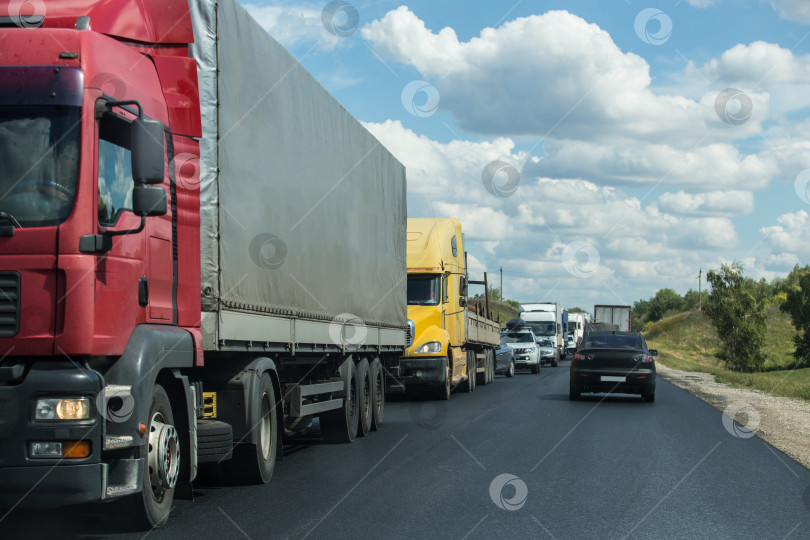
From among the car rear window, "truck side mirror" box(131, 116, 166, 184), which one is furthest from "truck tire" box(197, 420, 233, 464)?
the car rear window

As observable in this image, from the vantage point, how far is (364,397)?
14.0 metres

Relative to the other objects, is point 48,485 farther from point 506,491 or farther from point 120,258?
point 506,491

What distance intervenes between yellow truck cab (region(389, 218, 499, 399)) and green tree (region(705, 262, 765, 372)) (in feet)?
123

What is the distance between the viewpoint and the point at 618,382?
2089 centimetres

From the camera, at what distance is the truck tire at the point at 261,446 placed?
8852mm

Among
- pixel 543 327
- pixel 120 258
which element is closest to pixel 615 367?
pixel 120 258

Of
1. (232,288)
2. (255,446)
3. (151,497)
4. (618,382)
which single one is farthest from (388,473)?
(618,382)

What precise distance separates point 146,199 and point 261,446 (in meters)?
3.43

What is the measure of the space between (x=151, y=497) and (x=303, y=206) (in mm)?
4340

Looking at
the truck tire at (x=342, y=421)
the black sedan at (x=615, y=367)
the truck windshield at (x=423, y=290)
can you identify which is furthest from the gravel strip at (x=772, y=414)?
the truck windshield at (x=423, y=290)

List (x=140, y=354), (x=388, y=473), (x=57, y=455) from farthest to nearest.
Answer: (x=388, y=473) < (x=140, y=354) < (x=57, y=455)

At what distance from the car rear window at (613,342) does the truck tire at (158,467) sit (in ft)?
49.8

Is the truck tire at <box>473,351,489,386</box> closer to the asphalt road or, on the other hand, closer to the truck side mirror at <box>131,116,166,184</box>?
the asphalt road

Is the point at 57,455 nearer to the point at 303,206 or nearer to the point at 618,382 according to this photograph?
the point at 303,206
